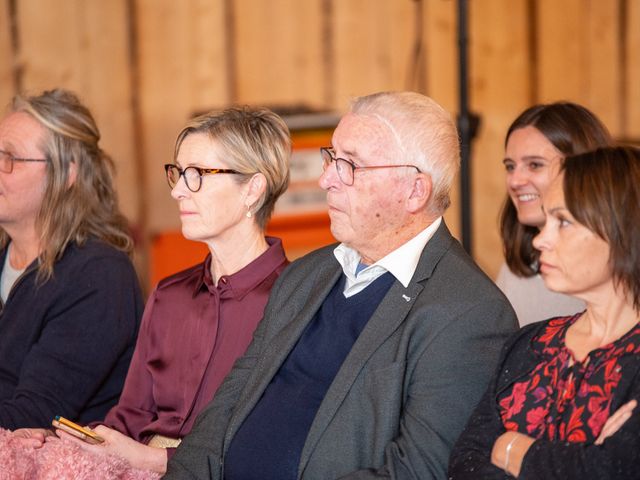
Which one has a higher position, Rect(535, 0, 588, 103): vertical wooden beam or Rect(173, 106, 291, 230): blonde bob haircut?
Rect(535, 0, 588, 103): vertical wooden beam

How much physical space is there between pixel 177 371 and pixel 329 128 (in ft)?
8.36

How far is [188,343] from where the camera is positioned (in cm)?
240

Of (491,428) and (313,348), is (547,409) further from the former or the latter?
(313,348)

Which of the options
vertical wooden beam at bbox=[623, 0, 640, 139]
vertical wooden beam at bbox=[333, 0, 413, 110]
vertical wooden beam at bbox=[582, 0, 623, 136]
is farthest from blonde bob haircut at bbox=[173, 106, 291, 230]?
vertical wooden beam at bbox=[623, 0, 640, 139]

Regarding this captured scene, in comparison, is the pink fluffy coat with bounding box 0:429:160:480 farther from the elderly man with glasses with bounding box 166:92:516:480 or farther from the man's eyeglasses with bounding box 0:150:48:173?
the man's eyeglasses with bounding box 0:150:48:173

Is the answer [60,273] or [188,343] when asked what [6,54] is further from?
[188,343]

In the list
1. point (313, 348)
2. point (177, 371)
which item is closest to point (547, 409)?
point (313, 348)

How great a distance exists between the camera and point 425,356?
1942 mm

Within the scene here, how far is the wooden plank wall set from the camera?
523cm

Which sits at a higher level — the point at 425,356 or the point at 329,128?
the point at 329,128

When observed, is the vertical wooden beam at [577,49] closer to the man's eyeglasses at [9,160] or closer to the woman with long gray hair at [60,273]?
the woman with long gray hair at [60,273]

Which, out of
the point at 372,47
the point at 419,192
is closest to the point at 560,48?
the point at 372,47

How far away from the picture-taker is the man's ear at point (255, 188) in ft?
7.90

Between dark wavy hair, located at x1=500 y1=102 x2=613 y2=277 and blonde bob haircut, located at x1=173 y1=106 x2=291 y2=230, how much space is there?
0.69 metres
